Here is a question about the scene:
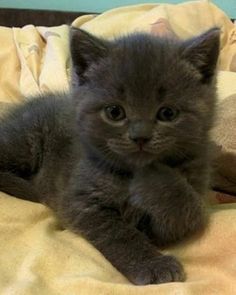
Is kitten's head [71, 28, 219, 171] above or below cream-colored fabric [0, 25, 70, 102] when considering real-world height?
above

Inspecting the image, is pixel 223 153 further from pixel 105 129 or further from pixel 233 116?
pixel 105 129

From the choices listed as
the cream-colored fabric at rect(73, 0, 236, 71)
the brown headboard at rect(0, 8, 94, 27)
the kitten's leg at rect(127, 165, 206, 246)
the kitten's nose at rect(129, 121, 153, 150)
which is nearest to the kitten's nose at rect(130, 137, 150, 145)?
the kitten's nose at rect(129, 121, 153, 150)

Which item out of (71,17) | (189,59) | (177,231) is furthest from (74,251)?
(71,17)

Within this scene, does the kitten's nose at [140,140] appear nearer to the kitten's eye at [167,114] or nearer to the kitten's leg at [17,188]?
the kitten's eye at [167,114]

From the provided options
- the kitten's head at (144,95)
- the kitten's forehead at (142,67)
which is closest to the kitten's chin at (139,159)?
the kitten's head at (144,95)

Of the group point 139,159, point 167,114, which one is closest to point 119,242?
point 139,159

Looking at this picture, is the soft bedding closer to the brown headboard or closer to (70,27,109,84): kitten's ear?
(70,27,109,84): kitten's ear

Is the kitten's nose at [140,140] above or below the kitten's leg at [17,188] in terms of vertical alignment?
above
